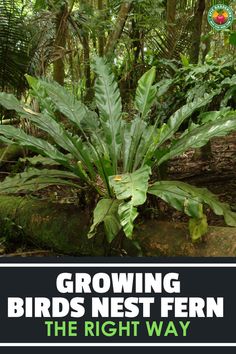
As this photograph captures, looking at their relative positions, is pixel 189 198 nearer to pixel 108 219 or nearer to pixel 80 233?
pixel 108 219

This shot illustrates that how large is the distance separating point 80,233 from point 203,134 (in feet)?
3.49

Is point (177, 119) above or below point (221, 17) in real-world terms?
below

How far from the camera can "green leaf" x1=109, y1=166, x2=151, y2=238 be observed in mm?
2189

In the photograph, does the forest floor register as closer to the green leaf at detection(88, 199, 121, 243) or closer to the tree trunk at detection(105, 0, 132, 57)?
the green leaf at detection(88, 199, 121, 243)

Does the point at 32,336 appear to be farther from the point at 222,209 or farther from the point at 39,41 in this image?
the point at 39,41

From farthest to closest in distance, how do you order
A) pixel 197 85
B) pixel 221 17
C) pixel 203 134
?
pixel 221 17, pixel 197 85, pixel 203 134

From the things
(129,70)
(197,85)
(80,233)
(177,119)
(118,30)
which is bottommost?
(80,233)

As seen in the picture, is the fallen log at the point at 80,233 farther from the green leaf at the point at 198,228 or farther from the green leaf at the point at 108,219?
the green leaf at the point at 108,219

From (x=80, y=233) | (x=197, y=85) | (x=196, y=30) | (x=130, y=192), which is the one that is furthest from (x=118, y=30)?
(x=130, y=192)

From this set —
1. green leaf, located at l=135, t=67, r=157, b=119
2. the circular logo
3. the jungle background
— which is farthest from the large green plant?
the circular logo

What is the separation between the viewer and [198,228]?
8.21ft

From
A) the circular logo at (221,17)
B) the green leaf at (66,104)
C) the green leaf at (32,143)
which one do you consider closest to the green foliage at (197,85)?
the circular logo at (221,17)

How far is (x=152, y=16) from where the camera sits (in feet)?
16.0

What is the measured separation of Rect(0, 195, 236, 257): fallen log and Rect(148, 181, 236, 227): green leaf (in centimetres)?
10
